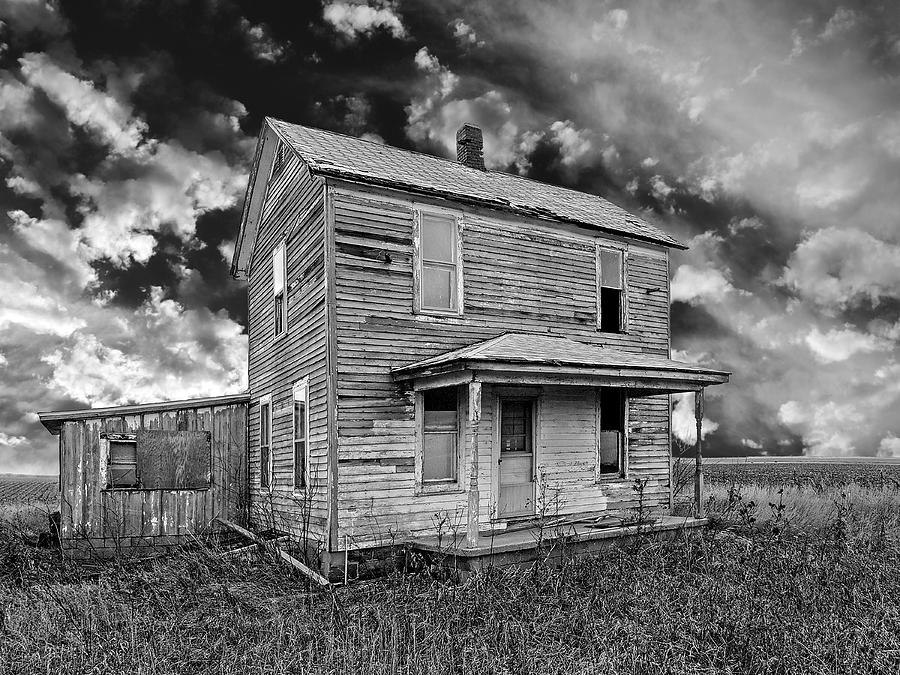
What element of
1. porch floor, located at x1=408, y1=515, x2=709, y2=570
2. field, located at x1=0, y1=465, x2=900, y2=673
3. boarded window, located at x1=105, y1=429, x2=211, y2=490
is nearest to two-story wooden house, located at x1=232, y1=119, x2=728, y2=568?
porch floor, located at x1=408, y1=515, x2=709, y2=570

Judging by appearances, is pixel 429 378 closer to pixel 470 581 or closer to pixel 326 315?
pixel 326 315

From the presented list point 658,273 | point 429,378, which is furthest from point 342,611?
point 658,273

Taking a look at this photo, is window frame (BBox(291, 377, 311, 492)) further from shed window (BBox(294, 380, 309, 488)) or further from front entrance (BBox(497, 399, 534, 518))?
front entrance (BBox(497, 399, 534, 518))

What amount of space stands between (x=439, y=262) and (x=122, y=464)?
24.6 ft

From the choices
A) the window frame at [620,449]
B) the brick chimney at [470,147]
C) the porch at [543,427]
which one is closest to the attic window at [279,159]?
the brick chimney at [470,147]

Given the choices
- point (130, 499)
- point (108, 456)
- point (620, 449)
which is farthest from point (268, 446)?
point (620, 449)

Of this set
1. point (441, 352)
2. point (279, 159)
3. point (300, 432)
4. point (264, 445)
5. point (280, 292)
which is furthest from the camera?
point (264, 445)

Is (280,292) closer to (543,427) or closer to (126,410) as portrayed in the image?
(126,410)

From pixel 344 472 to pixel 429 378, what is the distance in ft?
6.66

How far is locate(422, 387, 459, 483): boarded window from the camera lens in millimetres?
12672

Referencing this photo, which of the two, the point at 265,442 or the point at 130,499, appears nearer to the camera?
the point at 130,499

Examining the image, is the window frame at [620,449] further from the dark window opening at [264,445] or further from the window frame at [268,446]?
the dark window opening at [264,445]

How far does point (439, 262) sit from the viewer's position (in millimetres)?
13289

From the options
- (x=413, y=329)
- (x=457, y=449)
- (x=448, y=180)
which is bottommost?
(x=457, y=449)
